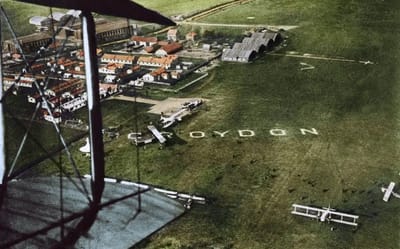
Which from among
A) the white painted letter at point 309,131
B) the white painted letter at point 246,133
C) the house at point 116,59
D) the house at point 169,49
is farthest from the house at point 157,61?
the white painted letter at point 309,131

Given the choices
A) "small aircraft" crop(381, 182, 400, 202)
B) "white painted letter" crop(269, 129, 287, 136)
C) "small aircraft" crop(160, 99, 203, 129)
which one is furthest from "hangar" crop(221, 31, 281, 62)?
"small aircraft" crop(381, 182, 400, 202)

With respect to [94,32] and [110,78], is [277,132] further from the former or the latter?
[94,32]

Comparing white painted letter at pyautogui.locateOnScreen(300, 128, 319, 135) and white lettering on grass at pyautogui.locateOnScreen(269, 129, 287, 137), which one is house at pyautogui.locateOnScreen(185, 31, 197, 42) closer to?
white lettering on grass at pyautogui.locateOnScreen(269, 129, 287, 137)

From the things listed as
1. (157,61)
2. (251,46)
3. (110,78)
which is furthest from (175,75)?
(251,46)

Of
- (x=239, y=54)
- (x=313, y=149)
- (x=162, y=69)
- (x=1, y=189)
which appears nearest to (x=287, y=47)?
(x=239, y=54)

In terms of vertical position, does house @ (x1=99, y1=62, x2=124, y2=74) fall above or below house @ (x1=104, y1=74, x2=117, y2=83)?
above

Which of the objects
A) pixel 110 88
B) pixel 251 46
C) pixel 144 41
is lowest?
pixel 110 88
